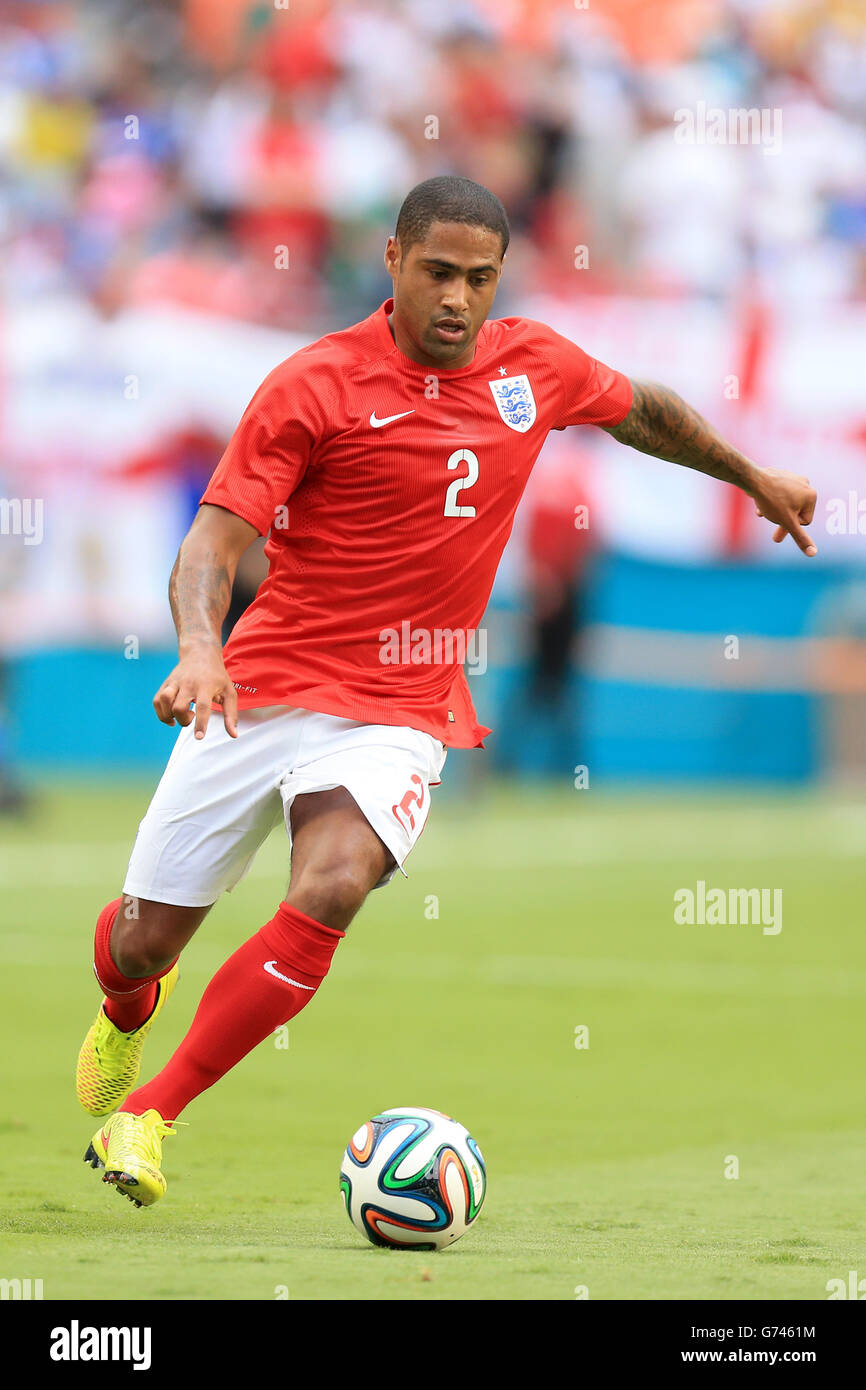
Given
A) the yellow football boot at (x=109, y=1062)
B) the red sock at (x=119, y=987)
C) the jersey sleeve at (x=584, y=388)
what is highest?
the jersey sleeve at (x=584, y=388)

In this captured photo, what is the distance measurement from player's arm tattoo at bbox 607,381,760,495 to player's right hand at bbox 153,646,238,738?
170 cm

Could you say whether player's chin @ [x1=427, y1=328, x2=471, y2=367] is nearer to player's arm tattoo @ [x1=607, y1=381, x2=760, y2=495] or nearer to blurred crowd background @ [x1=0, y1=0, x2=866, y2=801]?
player's arm tattoo @ [x1=607, y1=381, x2=760, y2=495]

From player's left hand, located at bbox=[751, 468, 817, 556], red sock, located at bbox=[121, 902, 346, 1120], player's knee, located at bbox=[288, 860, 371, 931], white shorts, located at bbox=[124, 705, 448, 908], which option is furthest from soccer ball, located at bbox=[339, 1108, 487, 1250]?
player's left hand, located at bbox=[751, 468, 817, 556]

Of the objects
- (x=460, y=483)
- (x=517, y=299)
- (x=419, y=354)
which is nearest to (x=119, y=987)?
(x=460, y=483)

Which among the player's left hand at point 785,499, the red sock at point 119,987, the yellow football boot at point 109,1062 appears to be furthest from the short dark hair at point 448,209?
the yellow football boot at point 109,1062

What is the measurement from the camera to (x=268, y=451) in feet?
16.6

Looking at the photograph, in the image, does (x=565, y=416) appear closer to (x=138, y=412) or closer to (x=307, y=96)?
(x=138, y=412)

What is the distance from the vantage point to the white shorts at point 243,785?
5.21m

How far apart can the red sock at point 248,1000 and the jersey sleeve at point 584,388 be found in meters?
1.65

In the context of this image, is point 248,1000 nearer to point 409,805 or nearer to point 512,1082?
point 409,805

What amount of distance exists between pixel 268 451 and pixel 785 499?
1704 millimetres

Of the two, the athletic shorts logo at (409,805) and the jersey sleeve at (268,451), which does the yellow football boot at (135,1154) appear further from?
the jersey sleeve at (268,451)

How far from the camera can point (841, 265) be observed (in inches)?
792

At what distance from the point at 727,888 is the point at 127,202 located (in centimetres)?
1178
